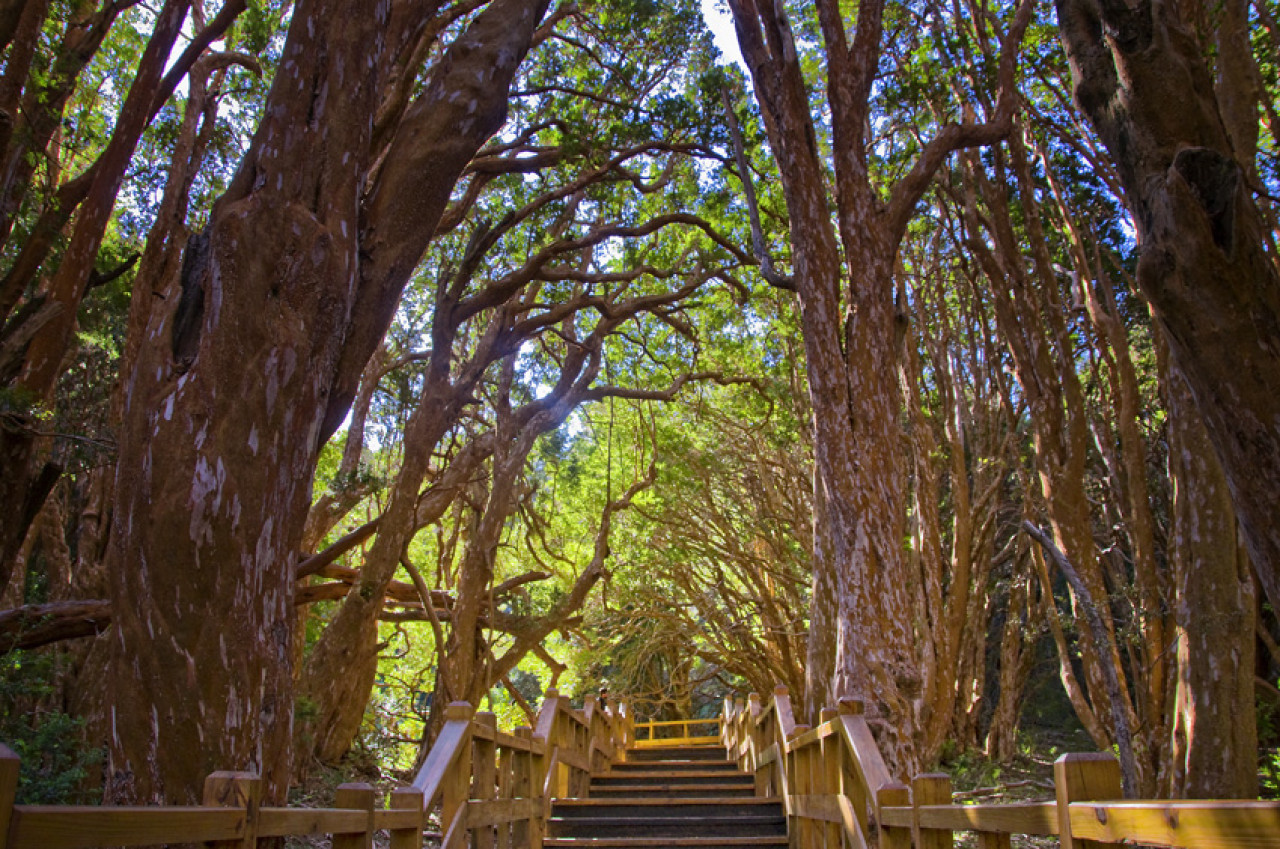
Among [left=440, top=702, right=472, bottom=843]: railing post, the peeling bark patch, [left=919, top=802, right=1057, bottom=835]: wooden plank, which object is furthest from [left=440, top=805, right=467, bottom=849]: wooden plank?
the peeling bark patch

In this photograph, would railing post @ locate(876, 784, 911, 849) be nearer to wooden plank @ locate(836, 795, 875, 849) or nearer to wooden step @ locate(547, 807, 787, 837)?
wooden plank @ locate(836, 795, 875, 849)

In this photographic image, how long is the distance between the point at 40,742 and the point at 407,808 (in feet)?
9.90

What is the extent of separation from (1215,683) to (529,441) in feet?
23.4

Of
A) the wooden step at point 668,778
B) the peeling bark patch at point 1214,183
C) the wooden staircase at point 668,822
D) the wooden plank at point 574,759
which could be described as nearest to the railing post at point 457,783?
the wooden staircase at point 668,822

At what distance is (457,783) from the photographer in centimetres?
454

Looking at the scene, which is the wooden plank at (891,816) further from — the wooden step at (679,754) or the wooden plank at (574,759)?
the wooden step at (679,754)

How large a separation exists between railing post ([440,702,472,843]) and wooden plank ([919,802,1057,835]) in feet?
7.41

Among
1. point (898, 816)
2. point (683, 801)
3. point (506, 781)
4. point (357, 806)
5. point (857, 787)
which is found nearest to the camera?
point (357, 806)

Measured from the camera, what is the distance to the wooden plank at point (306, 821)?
2414 mm

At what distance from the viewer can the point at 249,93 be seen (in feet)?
31.7

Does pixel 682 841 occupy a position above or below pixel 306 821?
below

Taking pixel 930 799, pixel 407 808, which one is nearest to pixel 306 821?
pixel 407 808

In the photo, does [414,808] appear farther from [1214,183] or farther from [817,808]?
[1214,183]

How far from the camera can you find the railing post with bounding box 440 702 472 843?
4.36 metres
